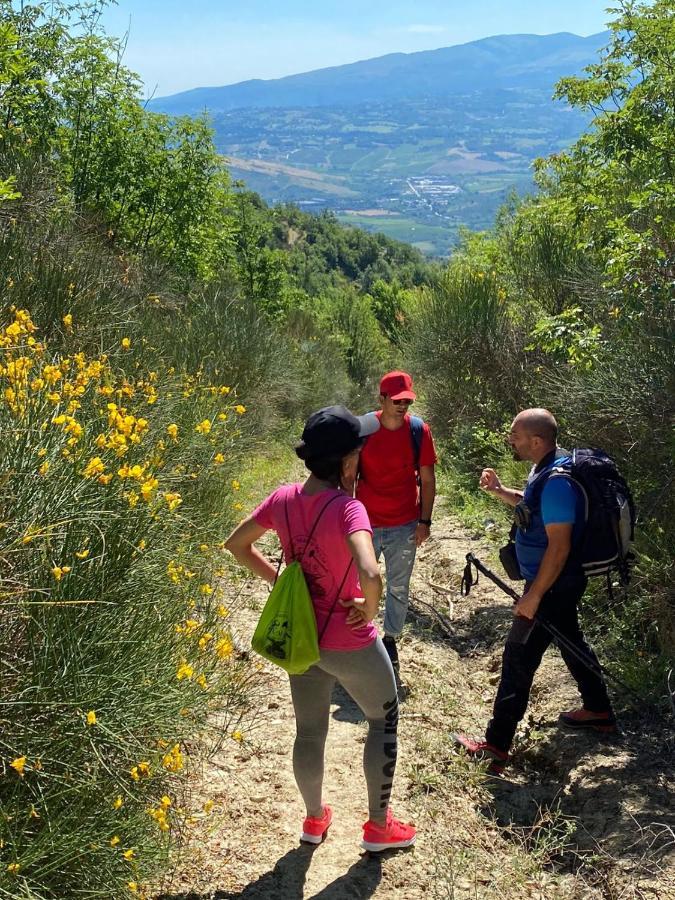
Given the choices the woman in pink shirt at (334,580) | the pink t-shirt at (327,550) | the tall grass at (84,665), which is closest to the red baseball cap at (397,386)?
the woman in pink shirt at (334,580)

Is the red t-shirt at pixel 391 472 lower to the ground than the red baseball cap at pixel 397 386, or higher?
lower

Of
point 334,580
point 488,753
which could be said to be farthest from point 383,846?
point 334,580

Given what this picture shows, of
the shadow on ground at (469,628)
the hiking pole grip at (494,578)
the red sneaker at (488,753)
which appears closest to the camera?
the red sneaker at (488,753)

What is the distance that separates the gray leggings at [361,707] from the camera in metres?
3.11

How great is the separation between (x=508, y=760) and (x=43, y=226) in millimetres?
7643

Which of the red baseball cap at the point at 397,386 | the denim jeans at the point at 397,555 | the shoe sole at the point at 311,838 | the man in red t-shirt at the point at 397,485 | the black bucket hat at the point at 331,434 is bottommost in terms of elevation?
the shoe sole at the point at 311,838

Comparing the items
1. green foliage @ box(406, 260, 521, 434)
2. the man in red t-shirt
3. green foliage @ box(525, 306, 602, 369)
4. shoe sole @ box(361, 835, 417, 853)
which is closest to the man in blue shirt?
the man in red t-shirt

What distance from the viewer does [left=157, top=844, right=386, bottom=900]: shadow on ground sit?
10.4 feet

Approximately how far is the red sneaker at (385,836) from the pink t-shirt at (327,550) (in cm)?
90

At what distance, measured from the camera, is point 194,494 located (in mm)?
5863

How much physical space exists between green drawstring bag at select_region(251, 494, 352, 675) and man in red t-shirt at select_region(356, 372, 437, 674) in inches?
79.8

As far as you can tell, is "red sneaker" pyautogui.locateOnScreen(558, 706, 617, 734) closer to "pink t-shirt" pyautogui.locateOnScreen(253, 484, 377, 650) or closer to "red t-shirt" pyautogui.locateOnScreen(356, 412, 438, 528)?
"red t-shirt" pyautogui.locateOnScreen(356, 412, 438, 528)

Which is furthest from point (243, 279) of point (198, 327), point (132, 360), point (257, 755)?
point (257, 755)

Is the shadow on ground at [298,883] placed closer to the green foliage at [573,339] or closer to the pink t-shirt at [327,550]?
the pink t-shirt at [327,550]
